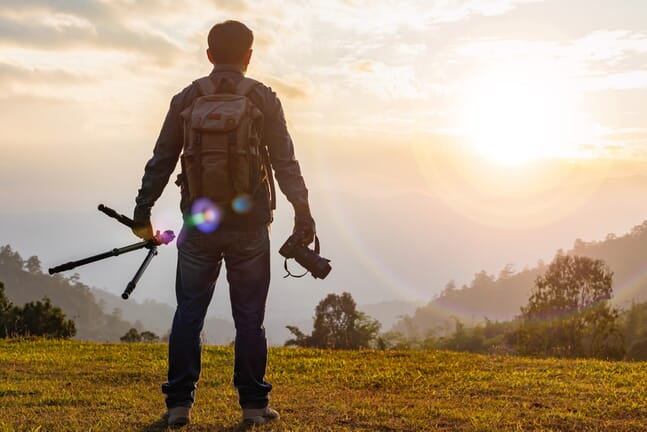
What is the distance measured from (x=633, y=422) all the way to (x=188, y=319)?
13.4 feet

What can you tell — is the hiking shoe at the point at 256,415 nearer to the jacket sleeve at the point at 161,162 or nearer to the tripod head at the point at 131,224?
the tripod head at the point at 131,224

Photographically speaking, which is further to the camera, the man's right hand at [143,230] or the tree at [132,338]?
the tree at [132,338]

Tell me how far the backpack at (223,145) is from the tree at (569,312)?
21688 mm

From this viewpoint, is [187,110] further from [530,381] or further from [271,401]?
[530,381]

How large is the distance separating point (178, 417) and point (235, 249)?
1.46m

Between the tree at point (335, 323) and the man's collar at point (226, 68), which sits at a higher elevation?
the man's collar at point (226, 68)

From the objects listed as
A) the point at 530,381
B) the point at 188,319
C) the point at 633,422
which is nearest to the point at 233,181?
the point at 188,319

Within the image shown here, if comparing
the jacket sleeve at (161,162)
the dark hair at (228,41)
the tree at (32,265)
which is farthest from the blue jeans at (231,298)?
the tree at (32,265)

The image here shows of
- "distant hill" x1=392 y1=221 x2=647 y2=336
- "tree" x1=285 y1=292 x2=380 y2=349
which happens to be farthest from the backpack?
"distant hill" x1=392 y1=221 x2=647 y2=336

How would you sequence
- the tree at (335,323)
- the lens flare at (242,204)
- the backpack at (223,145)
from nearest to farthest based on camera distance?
the backpack at (223,145) < the lens flare at (242,204) < the tree at (335,323)

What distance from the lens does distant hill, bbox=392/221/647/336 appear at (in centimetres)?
12871

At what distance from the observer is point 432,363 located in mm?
10906

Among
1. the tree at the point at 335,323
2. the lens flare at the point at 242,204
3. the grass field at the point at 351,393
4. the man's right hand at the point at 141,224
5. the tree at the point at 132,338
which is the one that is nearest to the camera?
the lens flare at the point at 242,204

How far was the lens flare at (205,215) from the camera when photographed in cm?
568
